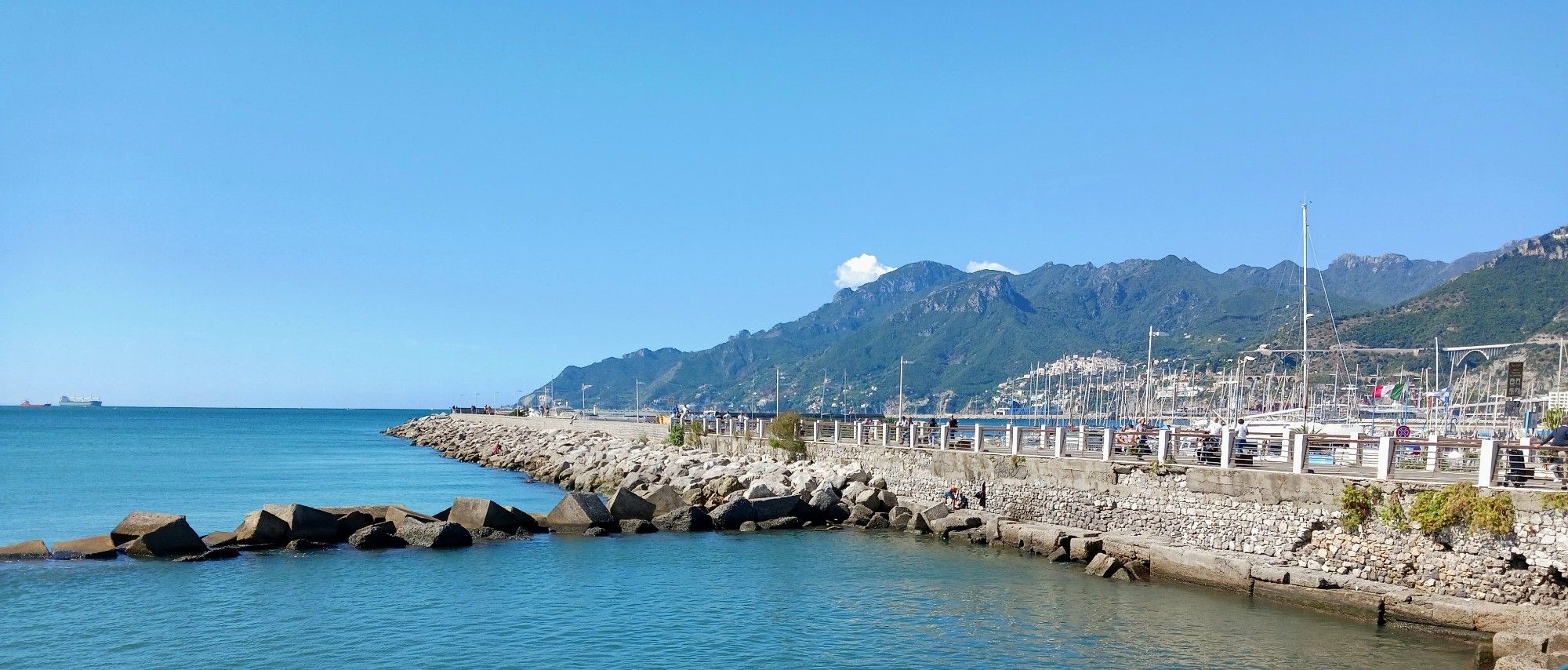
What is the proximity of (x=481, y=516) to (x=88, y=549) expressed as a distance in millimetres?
8997

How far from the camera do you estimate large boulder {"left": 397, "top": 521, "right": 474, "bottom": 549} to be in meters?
25.8

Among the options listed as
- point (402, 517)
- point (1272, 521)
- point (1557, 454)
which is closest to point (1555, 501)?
point (1557, 454)

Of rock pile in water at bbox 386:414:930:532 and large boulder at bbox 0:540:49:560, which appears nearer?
large boulder at bbox 0:540:49:560

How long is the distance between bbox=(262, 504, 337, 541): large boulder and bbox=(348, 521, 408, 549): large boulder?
0.60 meters

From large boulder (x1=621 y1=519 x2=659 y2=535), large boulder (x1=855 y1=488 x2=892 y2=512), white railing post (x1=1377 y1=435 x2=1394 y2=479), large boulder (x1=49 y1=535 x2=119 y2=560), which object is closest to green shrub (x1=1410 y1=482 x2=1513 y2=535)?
white railing post (x1=1377 y1=435 x2=1394 y2=479)

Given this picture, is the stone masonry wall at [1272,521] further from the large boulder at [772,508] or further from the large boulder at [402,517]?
the large boulder at [402,517]

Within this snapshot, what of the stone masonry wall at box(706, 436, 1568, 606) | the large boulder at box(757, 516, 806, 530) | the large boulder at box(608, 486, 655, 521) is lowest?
the large boulder at box(757, 516, 806, 530)

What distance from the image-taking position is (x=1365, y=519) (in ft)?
64.1

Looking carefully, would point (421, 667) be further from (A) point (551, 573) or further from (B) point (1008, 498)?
(B) point (1008, 498)

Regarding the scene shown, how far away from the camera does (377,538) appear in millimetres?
25906

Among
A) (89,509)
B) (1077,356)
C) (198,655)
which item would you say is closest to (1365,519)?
(198,655)

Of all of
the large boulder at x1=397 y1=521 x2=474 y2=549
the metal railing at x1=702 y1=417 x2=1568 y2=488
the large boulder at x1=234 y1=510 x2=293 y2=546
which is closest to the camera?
the metal railing at x1=702 y1=417 x2=1568 y2=488

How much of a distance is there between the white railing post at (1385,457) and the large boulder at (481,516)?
2112 cm

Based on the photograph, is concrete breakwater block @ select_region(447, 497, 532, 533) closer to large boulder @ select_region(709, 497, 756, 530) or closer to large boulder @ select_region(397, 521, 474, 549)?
large boulder @ select_region(397, 521, 474, 549)
